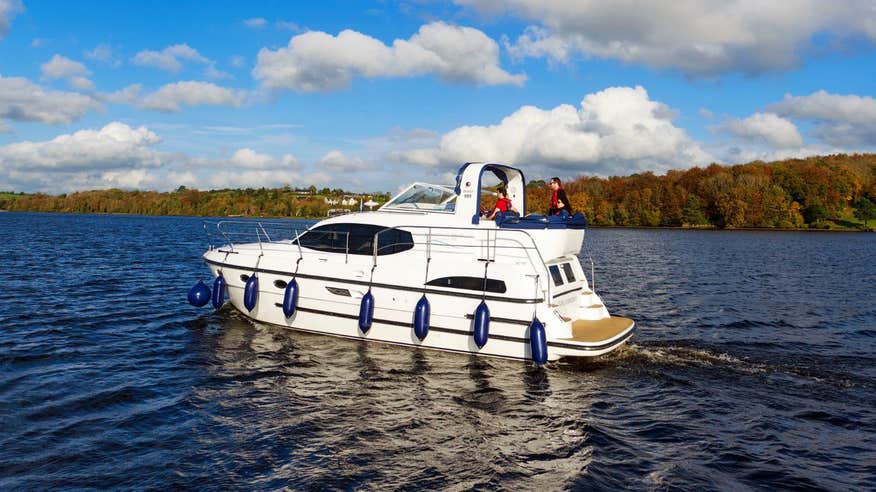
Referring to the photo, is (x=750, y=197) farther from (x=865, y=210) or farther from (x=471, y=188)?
(x=471, y=188)

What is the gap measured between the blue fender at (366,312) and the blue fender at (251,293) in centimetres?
315

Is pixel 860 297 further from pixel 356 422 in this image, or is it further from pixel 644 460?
pixel 356 422

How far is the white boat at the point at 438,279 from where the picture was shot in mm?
11555

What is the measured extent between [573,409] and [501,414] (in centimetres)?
125

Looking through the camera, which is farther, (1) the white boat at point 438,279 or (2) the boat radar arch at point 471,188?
(2) the boat radar arch at point 471,188

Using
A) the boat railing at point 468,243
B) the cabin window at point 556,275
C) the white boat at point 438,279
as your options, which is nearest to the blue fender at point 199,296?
the white boat at point 438,279

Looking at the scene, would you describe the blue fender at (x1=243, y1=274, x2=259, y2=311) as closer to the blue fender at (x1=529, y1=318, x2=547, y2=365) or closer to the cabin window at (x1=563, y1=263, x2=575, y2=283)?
the blue fender at (x1=529, y1=318, x2=547, y2=365)

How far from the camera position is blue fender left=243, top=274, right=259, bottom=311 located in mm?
13953

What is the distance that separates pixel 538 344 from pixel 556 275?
225 centimetres

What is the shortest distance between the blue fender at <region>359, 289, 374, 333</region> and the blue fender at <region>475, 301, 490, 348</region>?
243 cm

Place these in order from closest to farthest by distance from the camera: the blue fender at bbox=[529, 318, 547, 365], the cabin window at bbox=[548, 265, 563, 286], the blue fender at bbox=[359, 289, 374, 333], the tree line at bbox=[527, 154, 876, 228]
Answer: the blue fender at bbox=[529, 318, 547, 365], the blue fender at bbox=[359, 289, 374, 333], the cabin window at bbox=[548, 265, 563, 286], the tree line at bbox=[527, 154, 876, 228]

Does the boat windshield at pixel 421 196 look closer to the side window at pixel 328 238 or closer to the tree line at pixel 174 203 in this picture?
the side window at pixel 328 238

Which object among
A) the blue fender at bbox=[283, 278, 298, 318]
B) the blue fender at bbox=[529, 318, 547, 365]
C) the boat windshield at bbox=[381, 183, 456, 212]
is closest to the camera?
the blue fender at bbox=[529, 318, 547, 365]

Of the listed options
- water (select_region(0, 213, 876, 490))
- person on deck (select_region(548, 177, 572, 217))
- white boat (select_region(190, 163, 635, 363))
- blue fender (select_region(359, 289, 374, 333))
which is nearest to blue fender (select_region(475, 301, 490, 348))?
white boat (select_region(190, 163, 635, 363))
